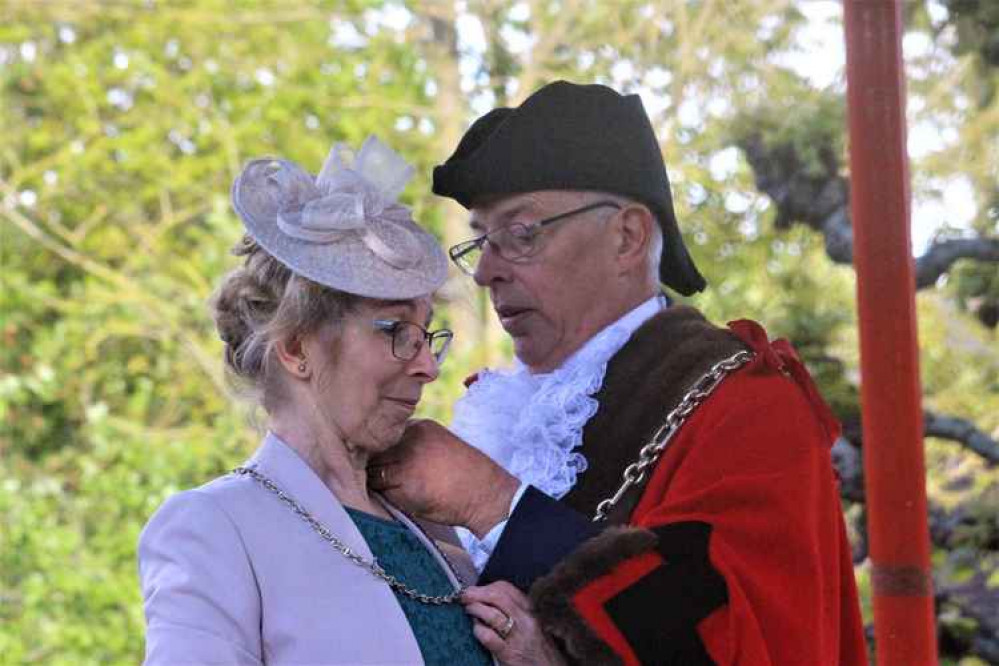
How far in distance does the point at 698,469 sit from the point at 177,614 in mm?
873

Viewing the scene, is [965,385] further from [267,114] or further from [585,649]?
[267,114]

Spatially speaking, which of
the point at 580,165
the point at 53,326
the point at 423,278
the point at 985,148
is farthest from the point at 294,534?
the point at 53,326

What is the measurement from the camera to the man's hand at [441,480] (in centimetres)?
222

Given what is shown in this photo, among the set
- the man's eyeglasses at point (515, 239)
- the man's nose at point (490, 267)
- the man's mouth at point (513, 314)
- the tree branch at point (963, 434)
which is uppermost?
the man's eyeglasses at point (515, 239)

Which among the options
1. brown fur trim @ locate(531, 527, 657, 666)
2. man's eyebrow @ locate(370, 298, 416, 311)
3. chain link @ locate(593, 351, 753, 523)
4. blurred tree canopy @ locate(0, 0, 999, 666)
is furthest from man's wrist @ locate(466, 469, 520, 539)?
blurred tree canopy @ locate(0, 0, 999, 666)

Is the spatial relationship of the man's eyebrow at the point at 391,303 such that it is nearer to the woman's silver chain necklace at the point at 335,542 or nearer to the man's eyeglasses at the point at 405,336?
the man's eyeglasses at the point at 405,336

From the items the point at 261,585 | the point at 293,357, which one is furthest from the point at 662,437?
the point at 261,585

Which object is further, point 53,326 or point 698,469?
point 53,326

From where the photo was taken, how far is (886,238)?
3168 millimetres

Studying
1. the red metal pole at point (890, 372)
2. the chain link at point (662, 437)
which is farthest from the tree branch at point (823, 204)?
the chain link at point (662, 437)

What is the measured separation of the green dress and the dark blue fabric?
9 cm

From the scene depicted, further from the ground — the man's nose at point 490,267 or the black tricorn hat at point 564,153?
the black tricorn hat at point 564,153

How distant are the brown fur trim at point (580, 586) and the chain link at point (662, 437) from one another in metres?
0.23

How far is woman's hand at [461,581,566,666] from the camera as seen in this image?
6.96ft
